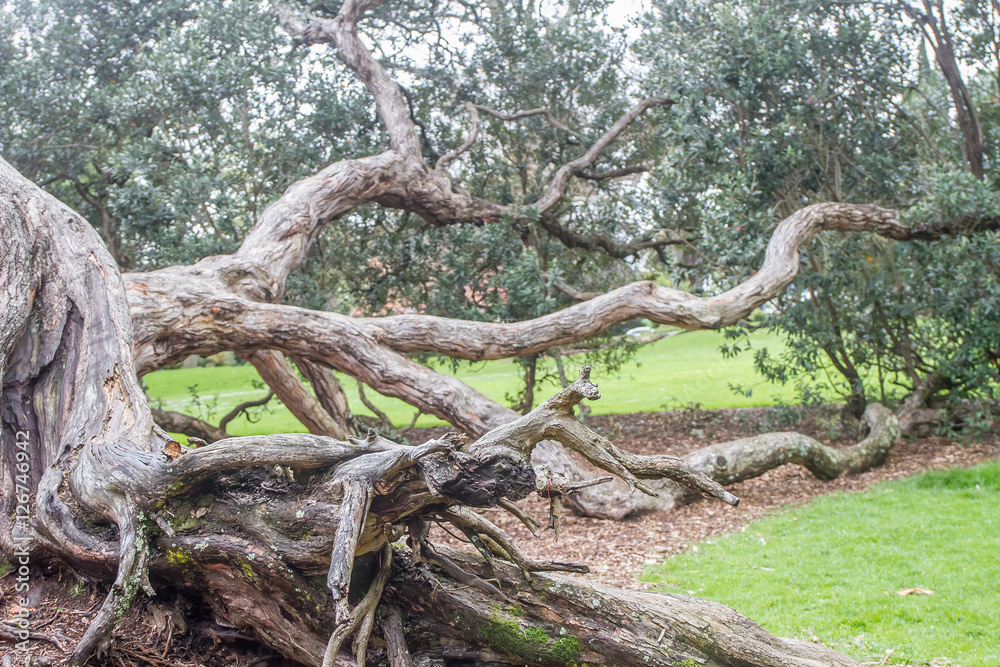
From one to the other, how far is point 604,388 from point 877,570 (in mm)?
11138

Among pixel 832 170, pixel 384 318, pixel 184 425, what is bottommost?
pixel 184 425

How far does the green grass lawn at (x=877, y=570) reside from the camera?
4574 mm

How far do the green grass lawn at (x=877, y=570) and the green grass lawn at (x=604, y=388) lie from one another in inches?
156

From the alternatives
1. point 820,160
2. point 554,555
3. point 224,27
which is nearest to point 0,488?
point 554,555

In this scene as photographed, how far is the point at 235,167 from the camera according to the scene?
879 centimetres

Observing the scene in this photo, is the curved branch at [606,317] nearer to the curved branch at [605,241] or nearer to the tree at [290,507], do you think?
the curved branch at [605,241]

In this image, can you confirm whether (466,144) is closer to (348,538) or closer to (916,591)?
(916,591)

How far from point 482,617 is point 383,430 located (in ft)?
22.5

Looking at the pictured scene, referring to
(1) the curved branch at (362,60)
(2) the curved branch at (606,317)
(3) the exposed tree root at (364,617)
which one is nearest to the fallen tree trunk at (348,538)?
(3) the exposed tree root at (364,617)

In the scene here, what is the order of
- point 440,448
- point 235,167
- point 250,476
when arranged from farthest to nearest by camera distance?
1. point 235,167
2. point 250,476
3. point 440,448

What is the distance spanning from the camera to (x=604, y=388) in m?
16.9

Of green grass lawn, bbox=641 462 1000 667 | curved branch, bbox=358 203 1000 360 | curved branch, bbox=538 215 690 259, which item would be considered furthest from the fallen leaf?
curved branch, bbox=538 215 690 259

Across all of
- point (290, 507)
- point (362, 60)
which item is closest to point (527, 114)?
point (362, 60)

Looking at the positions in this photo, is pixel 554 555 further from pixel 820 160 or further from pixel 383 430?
pixel 820 160
